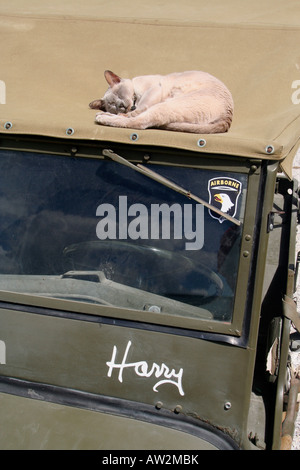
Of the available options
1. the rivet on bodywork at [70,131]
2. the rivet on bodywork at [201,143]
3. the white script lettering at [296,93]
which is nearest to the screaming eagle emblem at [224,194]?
the rivet on bodywork at [201,143]

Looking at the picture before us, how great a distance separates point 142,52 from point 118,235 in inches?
54.7

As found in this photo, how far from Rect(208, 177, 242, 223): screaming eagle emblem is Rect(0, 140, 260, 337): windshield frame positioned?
4 cm

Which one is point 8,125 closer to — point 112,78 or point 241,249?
point 112,78

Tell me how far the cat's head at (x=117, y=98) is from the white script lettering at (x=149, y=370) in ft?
3.64

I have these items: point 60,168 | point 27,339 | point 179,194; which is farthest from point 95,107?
point 27,339

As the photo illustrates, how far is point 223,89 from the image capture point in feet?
8.34

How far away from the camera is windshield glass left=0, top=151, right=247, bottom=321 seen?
2.22m

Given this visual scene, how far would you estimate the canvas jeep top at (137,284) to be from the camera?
2158 millimetres

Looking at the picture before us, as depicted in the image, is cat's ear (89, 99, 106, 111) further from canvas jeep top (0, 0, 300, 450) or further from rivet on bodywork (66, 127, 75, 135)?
rivet on bodywork (66, 127, 75, 135)

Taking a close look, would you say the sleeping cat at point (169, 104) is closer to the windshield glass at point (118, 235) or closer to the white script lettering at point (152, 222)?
the windshield glass at point (118, 235)

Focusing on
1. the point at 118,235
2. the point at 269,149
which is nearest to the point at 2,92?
the point at 118,235

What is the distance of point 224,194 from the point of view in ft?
7.16

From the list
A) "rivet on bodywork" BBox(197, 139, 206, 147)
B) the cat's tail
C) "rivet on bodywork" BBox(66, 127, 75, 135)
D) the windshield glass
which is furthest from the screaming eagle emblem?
"rivet on bodywork" BBox(66, 127, 75, 135)
